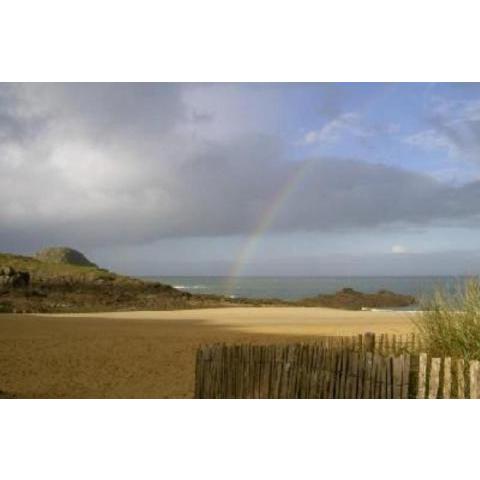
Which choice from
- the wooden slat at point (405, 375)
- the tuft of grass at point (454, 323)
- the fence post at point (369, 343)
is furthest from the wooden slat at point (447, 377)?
the fence post at point (369, 343)

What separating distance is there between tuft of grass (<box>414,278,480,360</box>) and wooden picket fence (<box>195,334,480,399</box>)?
1.82ft

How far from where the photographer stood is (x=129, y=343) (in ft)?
50.2

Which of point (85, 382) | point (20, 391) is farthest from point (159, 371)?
point (20, 391)

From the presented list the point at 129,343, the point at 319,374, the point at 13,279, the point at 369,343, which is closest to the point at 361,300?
the point at 13,279

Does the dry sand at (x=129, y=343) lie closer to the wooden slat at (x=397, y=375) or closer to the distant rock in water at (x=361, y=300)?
the wooden slat at (x=397, y=375)

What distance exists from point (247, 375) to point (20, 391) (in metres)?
4.08

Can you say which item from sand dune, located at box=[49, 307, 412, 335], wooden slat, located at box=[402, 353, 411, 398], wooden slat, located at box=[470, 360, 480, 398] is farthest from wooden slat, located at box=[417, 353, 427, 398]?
sand dune, located at box=[49, 307, 412, 335]

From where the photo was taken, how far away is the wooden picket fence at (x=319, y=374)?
6910mm

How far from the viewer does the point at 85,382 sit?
10477 millimetres

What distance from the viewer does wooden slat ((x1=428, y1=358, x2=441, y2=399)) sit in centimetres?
671

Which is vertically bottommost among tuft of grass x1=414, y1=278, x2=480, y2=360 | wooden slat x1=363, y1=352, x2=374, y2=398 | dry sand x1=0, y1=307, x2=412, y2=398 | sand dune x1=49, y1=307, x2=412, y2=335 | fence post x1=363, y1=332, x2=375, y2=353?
dry sand x1=0, y1=307, x2=412, y2=398

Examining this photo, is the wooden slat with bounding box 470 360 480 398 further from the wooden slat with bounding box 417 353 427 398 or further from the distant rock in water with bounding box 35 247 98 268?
the distant rock in water with bounding box 35 247 98 268
